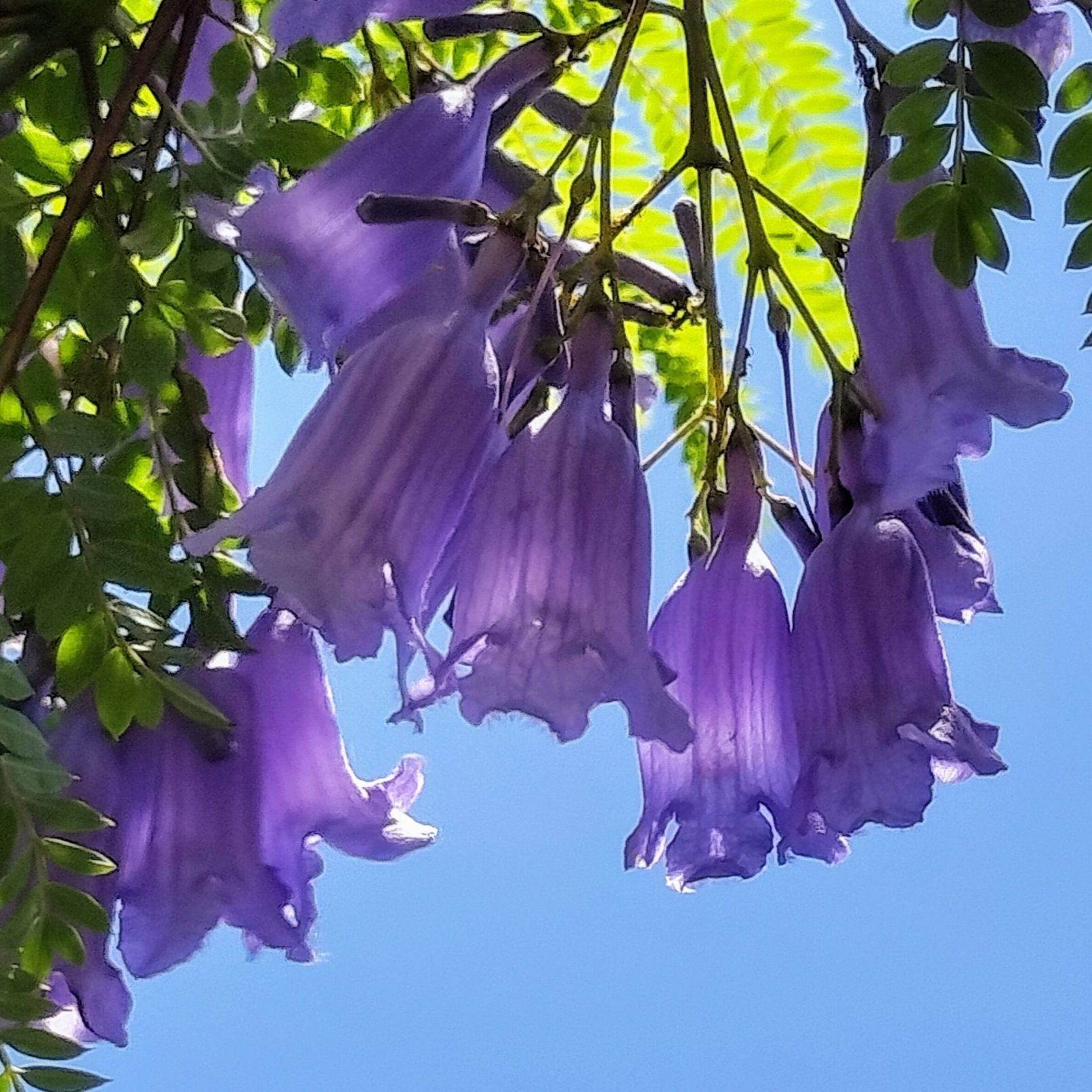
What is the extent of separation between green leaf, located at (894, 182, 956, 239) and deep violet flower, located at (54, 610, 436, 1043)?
0.82 feet

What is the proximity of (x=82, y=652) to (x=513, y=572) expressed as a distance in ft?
0.50

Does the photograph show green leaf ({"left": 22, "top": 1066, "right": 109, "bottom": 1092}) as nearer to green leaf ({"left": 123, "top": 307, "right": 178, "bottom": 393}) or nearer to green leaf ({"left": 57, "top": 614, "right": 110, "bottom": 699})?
green leaf ({"left": 57, "top": 614, "right": 110, "bottom": 699})

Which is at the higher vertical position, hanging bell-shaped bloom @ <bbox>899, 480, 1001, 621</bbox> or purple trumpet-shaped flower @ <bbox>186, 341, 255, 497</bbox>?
purple trumpet-shaped flower @ <bbox>186, 341, 255, 497</bbox>

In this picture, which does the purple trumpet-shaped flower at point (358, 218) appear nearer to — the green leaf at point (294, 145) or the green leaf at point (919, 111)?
the green leaf at point (294, 145)

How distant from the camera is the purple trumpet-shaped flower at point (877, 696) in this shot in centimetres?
47

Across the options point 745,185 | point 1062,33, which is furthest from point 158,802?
point 1062,33

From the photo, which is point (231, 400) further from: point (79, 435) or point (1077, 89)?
point (1077, 89)

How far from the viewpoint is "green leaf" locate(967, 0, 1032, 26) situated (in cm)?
41

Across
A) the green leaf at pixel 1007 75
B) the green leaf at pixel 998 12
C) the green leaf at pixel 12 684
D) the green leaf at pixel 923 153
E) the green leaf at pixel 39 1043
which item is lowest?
the green leaf at pixel 39 1043

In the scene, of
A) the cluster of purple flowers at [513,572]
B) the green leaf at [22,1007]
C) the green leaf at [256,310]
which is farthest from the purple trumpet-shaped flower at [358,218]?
the green leaf at [22,1007]

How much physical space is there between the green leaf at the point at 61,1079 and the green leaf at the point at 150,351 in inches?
8.7

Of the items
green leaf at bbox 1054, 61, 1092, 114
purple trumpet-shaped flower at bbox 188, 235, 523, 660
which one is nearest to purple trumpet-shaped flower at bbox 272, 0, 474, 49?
purple trumpet-shaped flower at bbox 188, 235, 523, 660

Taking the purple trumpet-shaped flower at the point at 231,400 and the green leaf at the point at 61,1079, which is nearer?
the green leaf at the point at 61,1079

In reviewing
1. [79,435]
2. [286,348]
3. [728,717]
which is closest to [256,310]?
[286,348]
